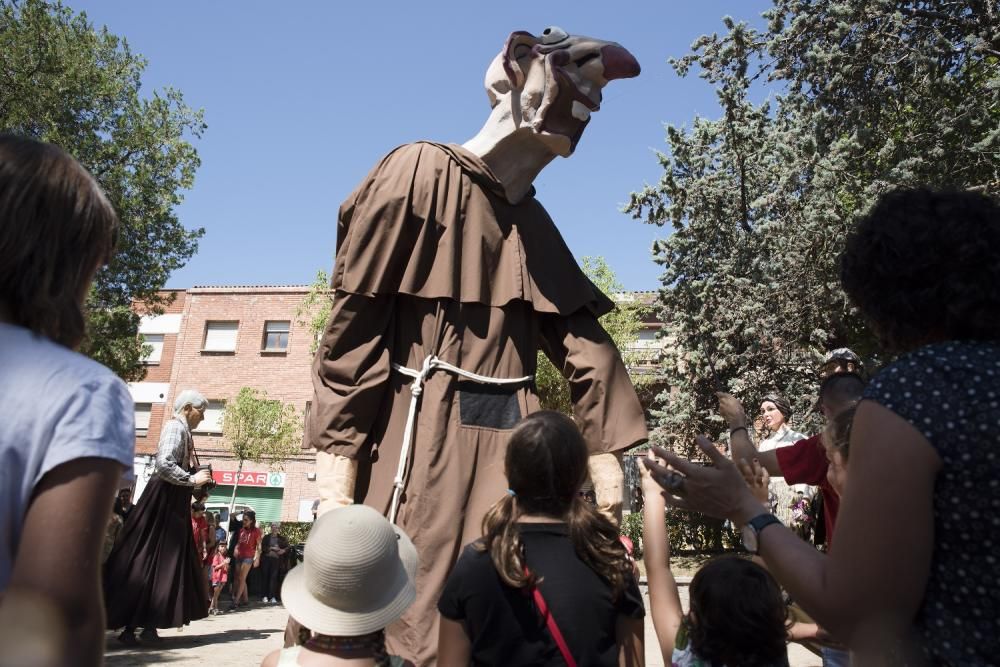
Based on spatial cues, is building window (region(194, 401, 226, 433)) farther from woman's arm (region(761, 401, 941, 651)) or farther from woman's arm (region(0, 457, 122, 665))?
woman's arm (region(761, 401, 941, 651))

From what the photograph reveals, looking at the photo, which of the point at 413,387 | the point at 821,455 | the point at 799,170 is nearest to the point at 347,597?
the point at 413,387

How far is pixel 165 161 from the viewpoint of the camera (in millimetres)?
19422

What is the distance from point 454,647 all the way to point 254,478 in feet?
106

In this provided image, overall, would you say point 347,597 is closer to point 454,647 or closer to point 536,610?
point 454,647

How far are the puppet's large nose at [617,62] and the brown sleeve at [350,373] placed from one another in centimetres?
119

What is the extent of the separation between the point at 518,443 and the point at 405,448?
54 cm

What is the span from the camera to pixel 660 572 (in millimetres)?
2535

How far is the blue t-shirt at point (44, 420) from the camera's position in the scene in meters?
1.24

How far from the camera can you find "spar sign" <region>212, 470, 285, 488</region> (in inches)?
1288

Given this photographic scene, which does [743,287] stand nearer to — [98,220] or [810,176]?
[810,176]

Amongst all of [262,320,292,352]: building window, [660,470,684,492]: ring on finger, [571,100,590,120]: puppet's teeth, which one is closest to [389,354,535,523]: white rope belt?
[571,100,590,120]: puppet's teeth

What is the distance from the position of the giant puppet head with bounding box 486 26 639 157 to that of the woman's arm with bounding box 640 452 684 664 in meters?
1.39

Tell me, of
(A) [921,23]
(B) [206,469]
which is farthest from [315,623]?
(A) [921,23]

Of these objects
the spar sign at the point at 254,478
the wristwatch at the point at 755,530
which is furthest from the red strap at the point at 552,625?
the spar sign at the point at 254,478
